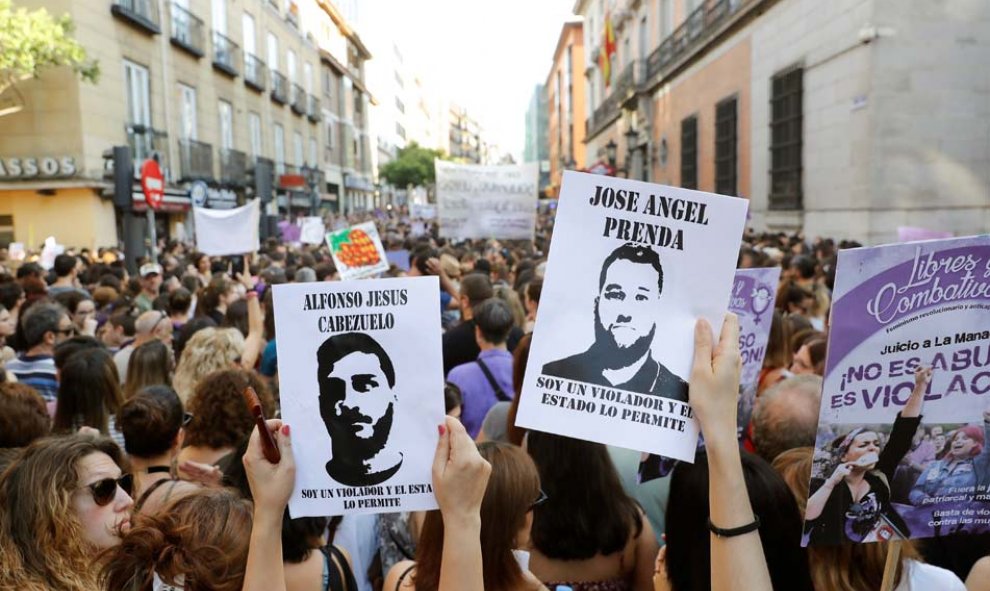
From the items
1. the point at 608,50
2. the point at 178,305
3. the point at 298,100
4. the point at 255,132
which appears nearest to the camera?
the point at 178,305

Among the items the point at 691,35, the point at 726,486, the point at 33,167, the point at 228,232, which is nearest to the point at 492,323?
the point at 726,486

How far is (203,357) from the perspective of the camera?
513 centimetres

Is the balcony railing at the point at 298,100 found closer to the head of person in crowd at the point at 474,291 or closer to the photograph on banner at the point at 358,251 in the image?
the photograph on banner at the point at 358,251

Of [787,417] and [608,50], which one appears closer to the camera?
[787,417]

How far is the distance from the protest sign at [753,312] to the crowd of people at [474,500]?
0.15 metres

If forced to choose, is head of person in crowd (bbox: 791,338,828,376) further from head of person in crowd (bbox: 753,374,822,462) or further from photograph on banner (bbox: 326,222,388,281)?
photograph on banner (bbox: 326,222,388,281)

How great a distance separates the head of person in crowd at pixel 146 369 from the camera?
504cm

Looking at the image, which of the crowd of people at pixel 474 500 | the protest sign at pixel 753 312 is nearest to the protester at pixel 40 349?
the crowd of people at pixel 474 500

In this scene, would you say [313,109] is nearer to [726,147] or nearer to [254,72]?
[254,72]

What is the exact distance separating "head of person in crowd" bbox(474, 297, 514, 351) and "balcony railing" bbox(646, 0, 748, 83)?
1765cm

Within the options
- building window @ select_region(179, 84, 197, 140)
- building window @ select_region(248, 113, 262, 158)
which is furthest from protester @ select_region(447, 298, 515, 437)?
building window @ select_region(248, 113, 262, 158)

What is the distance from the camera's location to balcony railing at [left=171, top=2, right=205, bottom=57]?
24719 millimetres

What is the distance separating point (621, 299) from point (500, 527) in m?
0.78

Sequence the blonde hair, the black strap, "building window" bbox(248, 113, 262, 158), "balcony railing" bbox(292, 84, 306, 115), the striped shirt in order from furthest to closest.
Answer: "balcony railing" bbox(292, 84, 306, 115)
"building window" bbox(248, 113, 262, 158)
the striped shirt
the blonde hair
the black strap
